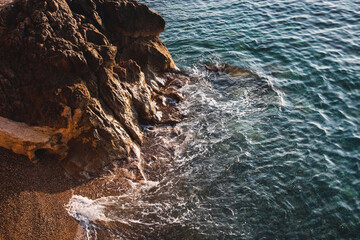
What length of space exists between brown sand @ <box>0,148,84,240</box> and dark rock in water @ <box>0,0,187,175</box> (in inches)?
13.1

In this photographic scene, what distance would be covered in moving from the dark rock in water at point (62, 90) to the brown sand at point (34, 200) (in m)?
0.33

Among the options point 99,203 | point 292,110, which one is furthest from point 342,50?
point 99,203

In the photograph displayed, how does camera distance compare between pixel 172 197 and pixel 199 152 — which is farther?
pixel 199 152

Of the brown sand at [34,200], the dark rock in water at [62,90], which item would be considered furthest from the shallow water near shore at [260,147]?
the dark rock in water at [62,90]

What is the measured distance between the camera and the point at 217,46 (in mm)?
16156

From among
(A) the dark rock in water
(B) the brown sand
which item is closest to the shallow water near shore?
(B) the brown sand

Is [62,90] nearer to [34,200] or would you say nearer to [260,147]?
[34,200]

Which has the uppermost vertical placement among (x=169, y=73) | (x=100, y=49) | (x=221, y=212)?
(x=100, y=49)

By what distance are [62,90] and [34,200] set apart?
2931 mm

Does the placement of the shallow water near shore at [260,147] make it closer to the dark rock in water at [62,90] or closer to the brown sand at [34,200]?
the brown sand at [34,200]

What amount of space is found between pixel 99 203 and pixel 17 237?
6.54 feet

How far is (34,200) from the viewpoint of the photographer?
745cm

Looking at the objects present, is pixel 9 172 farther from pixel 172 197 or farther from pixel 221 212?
pixel 221 212

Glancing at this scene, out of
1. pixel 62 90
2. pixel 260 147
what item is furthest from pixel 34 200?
pixel 260 147
